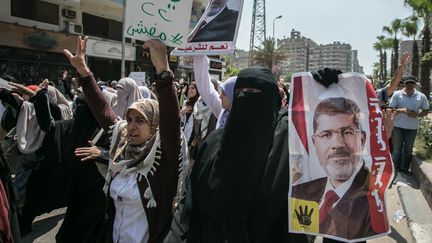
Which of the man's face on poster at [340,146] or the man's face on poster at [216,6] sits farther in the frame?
the man's face on poster at [216,6]

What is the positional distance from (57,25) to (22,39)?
277 cm

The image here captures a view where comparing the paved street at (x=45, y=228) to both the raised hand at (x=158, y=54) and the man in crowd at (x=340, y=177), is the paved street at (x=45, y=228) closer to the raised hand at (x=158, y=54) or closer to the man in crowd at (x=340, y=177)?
the raised hand at (x=158, y=54)

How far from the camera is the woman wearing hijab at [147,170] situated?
6.94ft

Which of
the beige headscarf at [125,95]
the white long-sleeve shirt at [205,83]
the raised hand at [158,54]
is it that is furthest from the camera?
the beige headscarf at [125,95]

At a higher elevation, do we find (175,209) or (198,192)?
(198,192)

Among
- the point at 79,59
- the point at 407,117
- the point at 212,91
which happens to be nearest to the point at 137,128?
the point at 79,59

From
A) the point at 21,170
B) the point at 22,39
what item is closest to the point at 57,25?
the point at 22,39

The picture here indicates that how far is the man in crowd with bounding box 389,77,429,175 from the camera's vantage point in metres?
6.56

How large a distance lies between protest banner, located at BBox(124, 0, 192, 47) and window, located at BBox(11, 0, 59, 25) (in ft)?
57.8

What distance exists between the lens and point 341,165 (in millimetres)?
1865

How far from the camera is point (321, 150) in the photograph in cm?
190

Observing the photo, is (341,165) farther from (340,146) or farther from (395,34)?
(395,34)

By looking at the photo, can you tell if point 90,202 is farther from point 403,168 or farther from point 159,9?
point 403,168

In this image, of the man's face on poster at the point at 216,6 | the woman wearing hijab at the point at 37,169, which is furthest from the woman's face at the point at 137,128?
the woman wearing hijab at the point at 37,169
